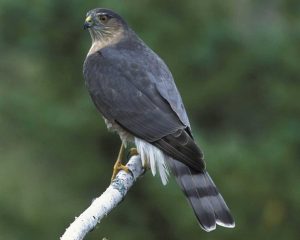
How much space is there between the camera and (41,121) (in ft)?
38.3

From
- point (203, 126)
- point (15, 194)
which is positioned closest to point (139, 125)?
point (15, 194)

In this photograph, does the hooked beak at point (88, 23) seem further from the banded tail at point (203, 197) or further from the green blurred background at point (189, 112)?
the green blurred background at point (189, 112)

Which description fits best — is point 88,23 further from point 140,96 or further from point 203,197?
point 203,197

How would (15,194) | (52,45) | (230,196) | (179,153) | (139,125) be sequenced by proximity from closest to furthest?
(179,153), (139,125), (230,196), (15,194), (52,45)

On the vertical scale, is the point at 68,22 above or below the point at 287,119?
above

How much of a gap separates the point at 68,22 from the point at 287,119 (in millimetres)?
3209

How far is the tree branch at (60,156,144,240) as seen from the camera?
4.52 meters

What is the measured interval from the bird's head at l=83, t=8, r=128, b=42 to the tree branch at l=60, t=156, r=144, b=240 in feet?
4.29

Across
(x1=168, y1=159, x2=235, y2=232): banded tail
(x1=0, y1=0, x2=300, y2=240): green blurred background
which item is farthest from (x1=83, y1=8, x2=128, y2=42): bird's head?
(x1=0, y1=0, x2=300, y2=240): green blurred background

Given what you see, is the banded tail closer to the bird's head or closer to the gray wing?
the gray wing

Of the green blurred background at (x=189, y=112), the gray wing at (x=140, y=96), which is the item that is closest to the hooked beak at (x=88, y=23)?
the gray wing at (x=140, y=96)

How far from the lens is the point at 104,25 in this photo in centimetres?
727

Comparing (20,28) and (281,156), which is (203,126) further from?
(20,28)

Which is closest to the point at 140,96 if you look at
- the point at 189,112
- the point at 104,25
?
the point at 104,25
